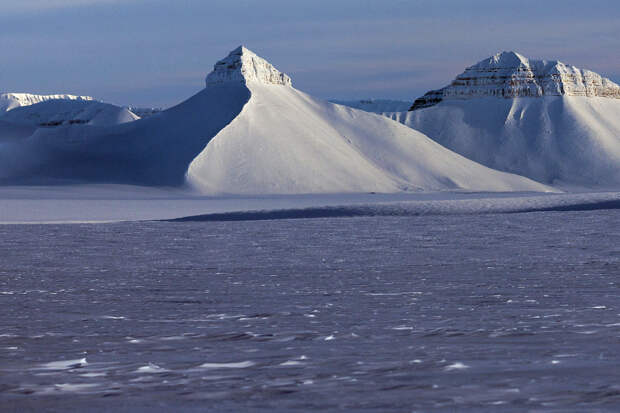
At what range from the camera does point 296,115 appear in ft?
242

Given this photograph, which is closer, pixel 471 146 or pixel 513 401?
pixel 513 401

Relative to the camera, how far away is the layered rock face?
350 ft

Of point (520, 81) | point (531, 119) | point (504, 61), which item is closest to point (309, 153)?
point (531, 119)

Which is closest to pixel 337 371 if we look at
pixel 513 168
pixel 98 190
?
pixel 98 190

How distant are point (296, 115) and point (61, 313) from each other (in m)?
64.0

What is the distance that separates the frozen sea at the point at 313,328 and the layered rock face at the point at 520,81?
297ft

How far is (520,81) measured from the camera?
4203 inches

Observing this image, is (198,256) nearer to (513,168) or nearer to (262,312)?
(262,312)

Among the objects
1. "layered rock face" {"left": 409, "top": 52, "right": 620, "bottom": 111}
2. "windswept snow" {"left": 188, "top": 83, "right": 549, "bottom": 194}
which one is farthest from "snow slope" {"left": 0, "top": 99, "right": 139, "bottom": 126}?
"windswept snow" {"left": 188, "top": 83, "right": 549, "bottom": 194}

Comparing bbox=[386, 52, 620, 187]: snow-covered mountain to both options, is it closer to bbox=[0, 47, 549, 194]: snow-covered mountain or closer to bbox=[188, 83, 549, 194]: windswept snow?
bbox=[188, 83, 549, 194]: windswept snow

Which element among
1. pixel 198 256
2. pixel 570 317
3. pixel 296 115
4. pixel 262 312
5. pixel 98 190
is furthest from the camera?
pixel 296 115

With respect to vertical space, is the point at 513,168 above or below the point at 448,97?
below

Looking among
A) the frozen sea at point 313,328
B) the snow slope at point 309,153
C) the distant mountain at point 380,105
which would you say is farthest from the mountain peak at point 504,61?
the frozen sea at point 313,328

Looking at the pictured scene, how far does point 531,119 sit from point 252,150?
4443 centimetres
